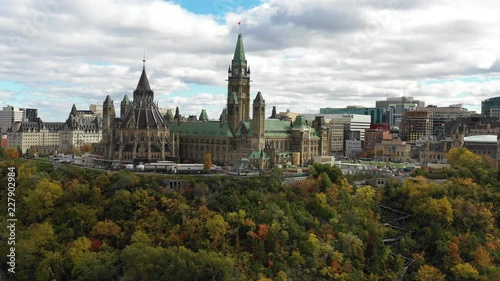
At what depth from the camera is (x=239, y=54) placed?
427 ft

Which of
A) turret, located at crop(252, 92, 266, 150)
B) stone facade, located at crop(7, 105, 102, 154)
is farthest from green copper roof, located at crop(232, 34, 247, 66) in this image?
stone facade, located at crop(7, 105, 102, 154)

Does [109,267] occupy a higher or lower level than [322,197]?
lower

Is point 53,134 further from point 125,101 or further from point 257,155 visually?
point 257,155

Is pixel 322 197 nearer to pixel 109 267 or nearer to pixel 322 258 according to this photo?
pixel 322 258

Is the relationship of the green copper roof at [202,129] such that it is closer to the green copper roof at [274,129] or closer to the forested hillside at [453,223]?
the green copper roof at [274,129]

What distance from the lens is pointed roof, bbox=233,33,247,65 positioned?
426ft

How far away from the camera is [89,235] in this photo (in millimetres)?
75125

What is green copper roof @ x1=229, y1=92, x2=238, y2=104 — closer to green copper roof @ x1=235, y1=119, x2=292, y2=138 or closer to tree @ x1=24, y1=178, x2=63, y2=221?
green copper roof @ x1=235, y1=119, x2=292, y2=138

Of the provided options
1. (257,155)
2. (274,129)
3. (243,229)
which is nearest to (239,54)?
(274,129)

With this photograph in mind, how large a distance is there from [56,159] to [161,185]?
47329 mm

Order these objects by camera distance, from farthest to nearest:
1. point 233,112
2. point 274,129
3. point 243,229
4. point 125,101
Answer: point 125,101 < point 274,129 < point 233,112 < point 243,229

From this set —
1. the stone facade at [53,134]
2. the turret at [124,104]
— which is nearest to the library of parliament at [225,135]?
the turret at [124,104]

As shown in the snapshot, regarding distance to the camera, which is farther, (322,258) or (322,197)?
(322,197)

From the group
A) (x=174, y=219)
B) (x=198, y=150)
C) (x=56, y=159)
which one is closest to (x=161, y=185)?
(x=174, y=219)
